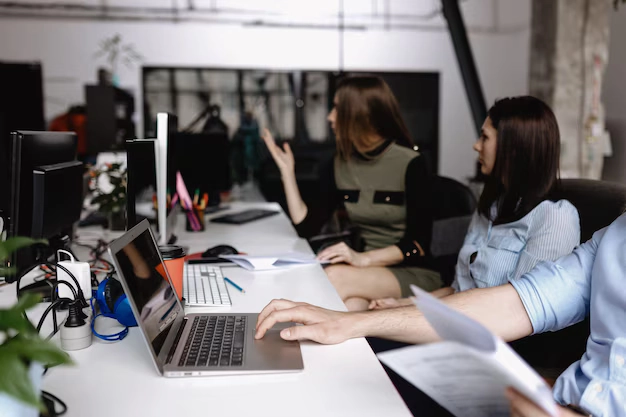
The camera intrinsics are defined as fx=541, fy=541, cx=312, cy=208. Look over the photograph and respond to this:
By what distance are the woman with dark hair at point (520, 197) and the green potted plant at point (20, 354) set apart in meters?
1.30

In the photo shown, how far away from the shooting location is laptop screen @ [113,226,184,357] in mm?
914

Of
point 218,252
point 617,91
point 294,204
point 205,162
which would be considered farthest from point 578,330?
point 617,91

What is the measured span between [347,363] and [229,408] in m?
0.25

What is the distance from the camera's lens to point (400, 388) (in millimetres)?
1462

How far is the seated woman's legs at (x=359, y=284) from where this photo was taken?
207cm

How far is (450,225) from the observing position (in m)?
2.24

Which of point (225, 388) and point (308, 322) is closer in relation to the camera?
point (225, 388)

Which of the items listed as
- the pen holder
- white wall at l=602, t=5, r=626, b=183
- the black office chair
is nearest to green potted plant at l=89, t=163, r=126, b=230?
the pen holder

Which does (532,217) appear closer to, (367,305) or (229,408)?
(367,305)

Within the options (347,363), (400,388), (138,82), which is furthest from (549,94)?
(138,82)

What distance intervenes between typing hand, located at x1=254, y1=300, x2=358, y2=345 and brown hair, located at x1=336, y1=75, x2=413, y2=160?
1443 millimetres

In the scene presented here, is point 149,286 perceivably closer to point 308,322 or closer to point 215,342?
point 215,342

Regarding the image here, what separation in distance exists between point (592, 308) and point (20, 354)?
107cm

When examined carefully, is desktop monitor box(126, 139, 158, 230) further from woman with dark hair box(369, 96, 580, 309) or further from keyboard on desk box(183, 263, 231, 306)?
woman with dark hair box(369, 96, 580, 309)
